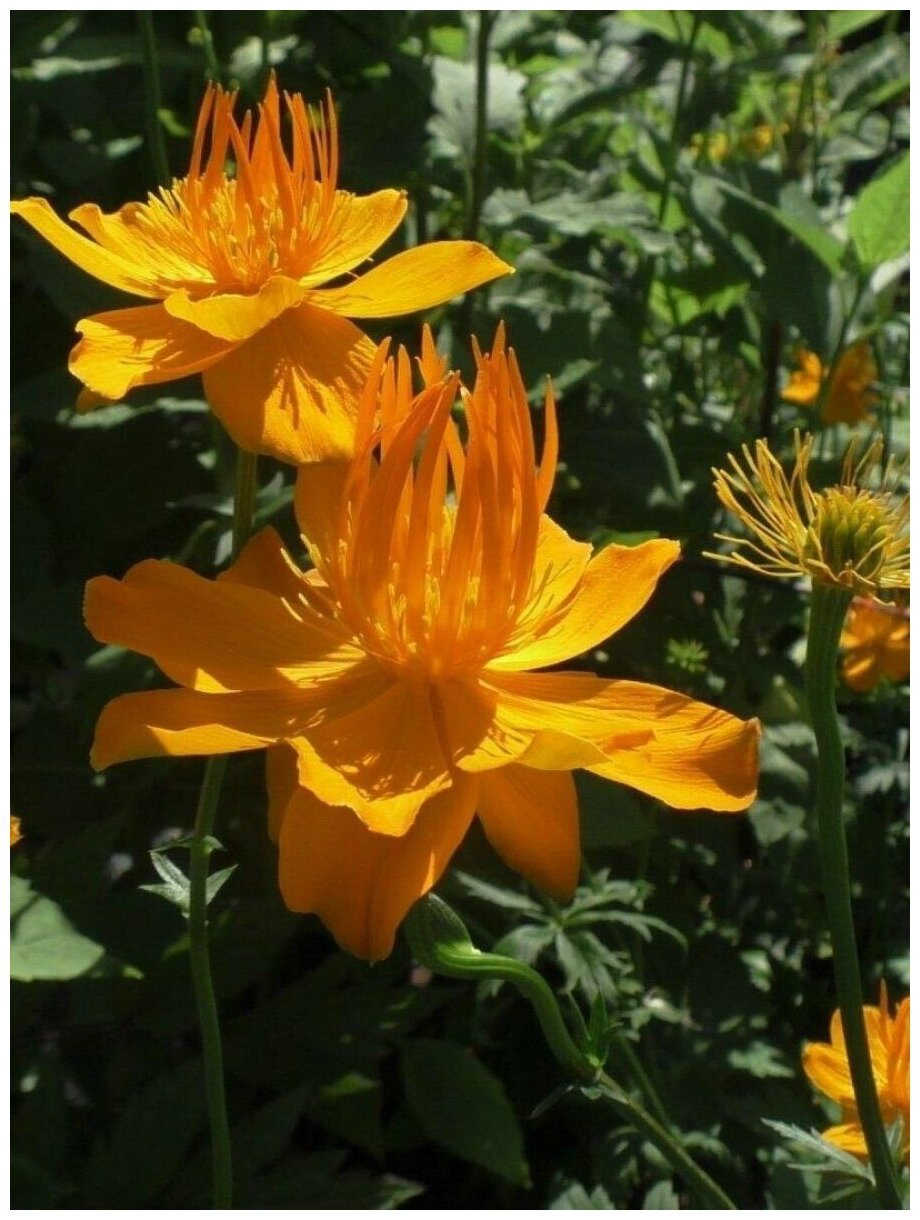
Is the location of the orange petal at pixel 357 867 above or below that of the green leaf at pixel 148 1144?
above

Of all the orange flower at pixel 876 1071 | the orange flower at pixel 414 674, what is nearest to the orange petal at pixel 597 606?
the orange flower at pixel 414 674

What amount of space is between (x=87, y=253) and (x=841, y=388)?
4.16ft

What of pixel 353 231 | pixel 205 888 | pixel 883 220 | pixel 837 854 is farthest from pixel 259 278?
pixel 883 220

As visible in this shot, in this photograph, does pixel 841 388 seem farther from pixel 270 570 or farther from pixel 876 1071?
pixel 270 570

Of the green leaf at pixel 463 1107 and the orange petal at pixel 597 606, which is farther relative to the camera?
the green leaf at pixel 463 1107

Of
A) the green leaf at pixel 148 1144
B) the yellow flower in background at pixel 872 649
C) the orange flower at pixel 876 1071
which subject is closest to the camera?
the orange flower at pixel 876 1071

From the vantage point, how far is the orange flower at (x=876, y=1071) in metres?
0.99

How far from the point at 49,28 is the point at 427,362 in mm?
906

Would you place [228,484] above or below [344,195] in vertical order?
below

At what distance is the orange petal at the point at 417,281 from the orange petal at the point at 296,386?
14 mm

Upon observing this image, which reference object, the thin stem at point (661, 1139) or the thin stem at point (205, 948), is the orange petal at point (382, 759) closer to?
the thin stem at point (205, 948)

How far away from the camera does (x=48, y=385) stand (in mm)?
1402

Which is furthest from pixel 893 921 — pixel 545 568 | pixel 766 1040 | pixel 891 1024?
pixel 545 568

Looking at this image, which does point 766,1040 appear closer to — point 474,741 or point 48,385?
point 474,741
